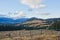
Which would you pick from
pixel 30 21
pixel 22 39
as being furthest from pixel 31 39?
pixel 30 21

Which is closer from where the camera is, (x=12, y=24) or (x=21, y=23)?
(x=12, y=24)

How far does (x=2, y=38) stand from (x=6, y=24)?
8.48ft

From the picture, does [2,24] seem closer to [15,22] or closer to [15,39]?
[15,22]

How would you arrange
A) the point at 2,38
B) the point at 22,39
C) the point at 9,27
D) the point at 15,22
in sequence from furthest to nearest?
the point at 15,22 < the point at 9,27 < the point at 2,38 < the point at 22,39

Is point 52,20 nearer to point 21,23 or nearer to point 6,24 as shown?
point 21,23

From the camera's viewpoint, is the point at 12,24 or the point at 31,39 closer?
the point at 31,39

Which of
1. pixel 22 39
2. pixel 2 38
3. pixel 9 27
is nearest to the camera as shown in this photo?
pixel 22 39

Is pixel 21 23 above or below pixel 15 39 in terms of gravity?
above

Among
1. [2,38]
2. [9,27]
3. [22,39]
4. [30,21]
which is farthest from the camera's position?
[30,21]

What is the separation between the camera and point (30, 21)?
17141 mm

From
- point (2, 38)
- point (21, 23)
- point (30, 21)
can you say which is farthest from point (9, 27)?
point (30, 21)

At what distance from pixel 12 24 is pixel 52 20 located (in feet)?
13.5

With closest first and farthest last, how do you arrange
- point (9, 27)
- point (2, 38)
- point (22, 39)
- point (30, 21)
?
point (22, 39)
point (2, 38)
point (9, 27)
point (30, 21)

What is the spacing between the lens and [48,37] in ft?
35.0
